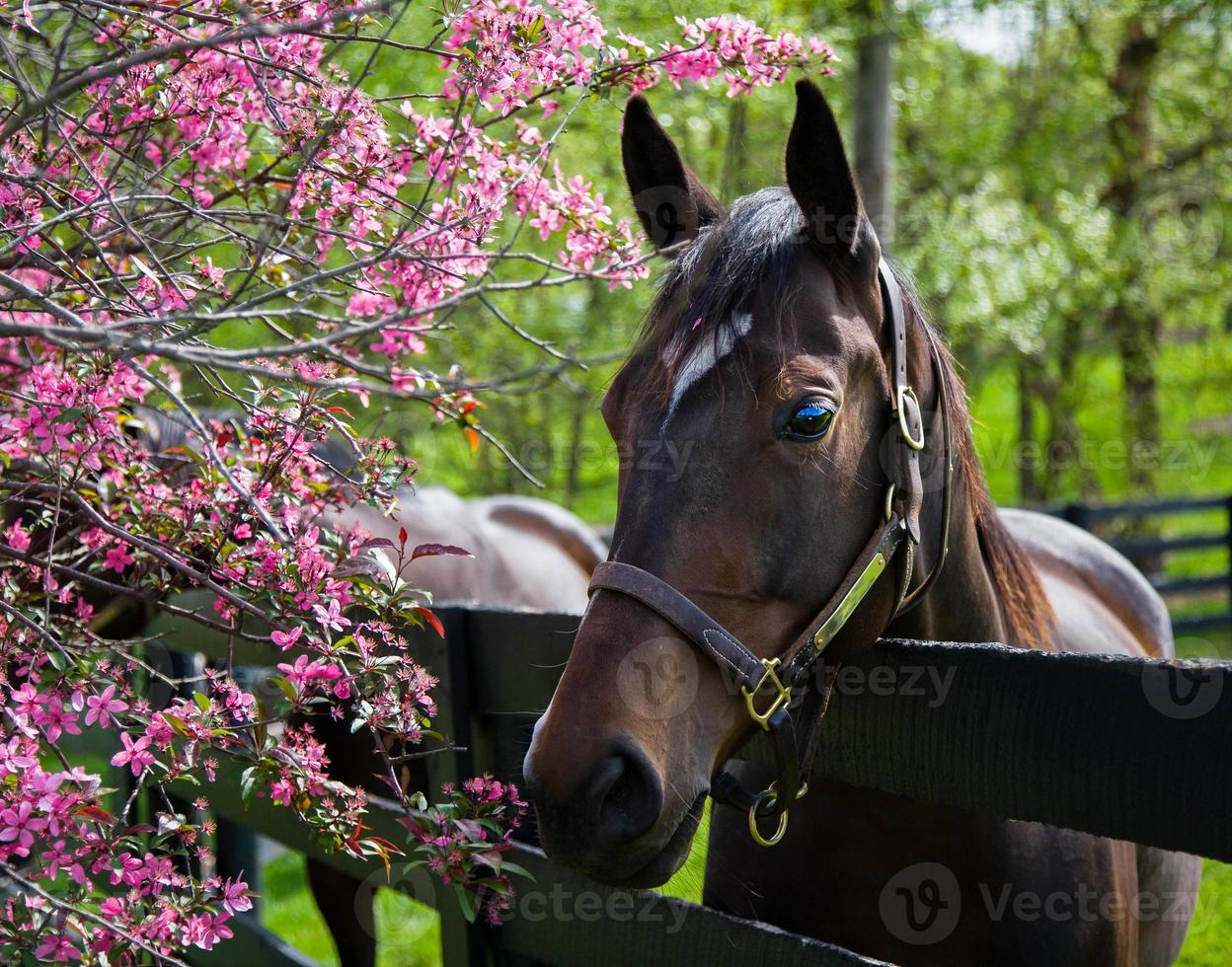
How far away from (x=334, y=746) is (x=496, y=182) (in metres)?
2.32

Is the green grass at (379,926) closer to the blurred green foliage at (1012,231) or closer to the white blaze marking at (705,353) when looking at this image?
the blurred green foliage at (1012,231)

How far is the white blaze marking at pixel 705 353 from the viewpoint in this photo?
1.59 m

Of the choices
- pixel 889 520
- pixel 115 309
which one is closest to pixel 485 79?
pixel 115 309

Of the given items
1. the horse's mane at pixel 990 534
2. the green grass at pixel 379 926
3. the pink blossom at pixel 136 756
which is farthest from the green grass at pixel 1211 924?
the pink blossom at pixel 136 756

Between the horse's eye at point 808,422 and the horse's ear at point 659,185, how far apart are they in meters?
0.56

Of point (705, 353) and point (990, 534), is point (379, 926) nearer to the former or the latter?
point (990, 534)

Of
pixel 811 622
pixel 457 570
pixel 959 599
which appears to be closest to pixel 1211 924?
pixel 959 599

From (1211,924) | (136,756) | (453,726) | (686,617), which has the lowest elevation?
(1211,924)

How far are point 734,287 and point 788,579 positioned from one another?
0.47 m

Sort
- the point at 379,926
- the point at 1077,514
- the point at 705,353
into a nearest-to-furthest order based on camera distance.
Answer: the point at 705,353 < the point at 379,926 < the point at 1077,514

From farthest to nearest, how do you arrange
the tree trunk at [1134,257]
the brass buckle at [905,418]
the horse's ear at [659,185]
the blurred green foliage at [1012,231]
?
1. the tree trunk at [1134,257]
2. the blurred green foliage at [1012,231]
3. the horse's ear at [659,185]
4. the brass buckle at [905,418]

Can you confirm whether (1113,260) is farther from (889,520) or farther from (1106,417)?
(889,520)

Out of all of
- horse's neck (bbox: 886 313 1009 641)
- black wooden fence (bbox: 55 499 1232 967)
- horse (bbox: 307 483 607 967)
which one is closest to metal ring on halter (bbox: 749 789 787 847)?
black wooden fence (bbox: 55 499 1232 967)

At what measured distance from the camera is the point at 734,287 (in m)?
1.67
